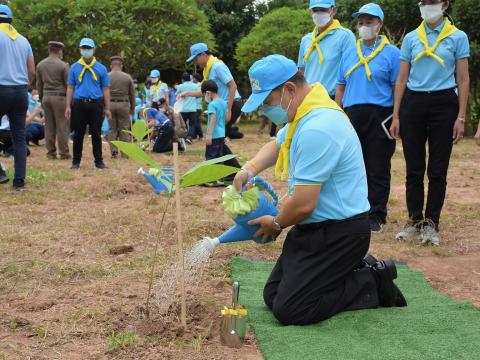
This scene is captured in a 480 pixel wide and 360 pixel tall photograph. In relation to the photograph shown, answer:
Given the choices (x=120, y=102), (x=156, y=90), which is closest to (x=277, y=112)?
(x=120, y=102)

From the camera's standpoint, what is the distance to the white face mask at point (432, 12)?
14.5 feet

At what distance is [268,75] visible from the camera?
289 cm

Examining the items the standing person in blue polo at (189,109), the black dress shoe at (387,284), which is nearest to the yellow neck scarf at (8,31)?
the black dress shoe at (387,284)

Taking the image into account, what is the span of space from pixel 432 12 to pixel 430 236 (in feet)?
5.44

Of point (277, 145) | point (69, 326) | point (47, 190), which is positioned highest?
point (277, 145)

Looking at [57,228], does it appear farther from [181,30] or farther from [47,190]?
[181,30]

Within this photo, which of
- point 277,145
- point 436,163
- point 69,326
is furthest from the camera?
point 436,163

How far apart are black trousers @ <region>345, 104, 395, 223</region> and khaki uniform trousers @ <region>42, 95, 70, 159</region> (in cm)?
552

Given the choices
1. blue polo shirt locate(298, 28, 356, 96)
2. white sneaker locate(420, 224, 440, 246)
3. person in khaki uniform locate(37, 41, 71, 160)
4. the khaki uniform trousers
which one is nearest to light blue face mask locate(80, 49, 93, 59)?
person in khaki uniform locate(37, 41, 71, 160)

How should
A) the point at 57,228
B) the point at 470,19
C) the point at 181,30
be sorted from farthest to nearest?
the point at 181,30, the point at 470,19, the point at 57,228

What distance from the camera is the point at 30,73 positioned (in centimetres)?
674

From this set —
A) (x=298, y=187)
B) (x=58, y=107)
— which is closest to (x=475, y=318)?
(x=298, y=187)

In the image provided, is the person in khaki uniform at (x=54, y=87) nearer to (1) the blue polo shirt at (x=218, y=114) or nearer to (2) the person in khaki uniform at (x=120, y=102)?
(2) the person in khaki uniform at (x=120, y=102)

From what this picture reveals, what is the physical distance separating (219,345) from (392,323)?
34.6 inches
